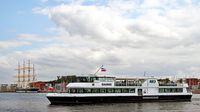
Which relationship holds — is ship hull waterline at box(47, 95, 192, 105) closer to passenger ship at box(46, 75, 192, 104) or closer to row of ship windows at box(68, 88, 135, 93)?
passenger ship at box(46, 75, 192, 104)

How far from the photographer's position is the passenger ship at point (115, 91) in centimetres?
7019

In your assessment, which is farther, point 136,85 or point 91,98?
point 136,85

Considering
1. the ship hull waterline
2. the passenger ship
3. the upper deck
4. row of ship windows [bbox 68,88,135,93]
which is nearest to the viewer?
the ship hull waterline

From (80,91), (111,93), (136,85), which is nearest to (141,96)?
(136,85)

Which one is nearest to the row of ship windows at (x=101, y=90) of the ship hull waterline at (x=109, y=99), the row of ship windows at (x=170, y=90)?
the ship hull waterline at (x=109, y=99)

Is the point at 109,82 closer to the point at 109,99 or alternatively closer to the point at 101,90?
the point at 101,90

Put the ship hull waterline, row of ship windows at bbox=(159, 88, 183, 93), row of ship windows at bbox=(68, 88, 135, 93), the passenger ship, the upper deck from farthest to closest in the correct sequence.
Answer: row of ship windows at bbox=(159, 88, 183, 93)
the upper deck
row of ship windows at bbox=(68, 88, 135, 93)
the passenger ship
the ship hull waterline

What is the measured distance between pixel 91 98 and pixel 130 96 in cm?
894

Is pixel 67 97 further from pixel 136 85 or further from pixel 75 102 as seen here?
pixel 136 85

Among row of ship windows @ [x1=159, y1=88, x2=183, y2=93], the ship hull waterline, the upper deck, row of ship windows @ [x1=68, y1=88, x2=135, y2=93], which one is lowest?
the ship hull waterline

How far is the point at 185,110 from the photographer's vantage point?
5956cm

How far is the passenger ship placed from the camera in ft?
230

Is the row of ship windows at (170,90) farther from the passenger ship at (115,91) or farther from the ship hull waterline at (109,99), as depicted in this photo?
the ship hull waterline at (109,99)

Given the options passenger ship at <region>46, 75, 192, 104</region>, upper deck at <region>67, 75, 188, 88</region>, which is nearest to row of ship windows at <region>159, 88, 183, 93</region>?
passenger ship at <region>46, 75, 192, 104</region>
